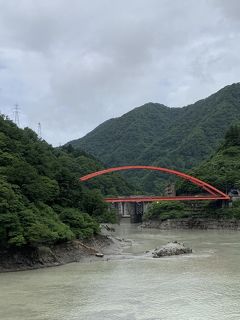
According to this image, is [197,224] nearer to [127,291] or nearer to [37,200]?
[37,200]

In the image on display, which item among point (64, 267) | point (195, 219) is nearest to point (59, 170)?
point (64, 267)

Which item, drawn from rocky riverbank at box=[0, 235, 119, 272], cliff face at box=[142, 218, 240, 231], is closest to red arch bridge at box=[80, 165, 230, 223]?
cliff face at box=[142, 218, 240, 231]

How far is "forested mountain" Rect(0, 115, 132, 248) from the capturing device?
2178 cm

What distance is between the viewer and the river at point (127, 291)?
1379 cm

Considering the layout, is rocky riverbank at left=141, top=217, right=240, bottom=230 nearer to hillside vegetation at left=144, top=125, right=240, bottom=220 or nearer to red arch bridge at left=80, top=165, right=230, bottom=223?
hillside vegetation at left=144, top=125, right=240, bottom=220

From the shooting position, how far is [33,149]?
29781mm

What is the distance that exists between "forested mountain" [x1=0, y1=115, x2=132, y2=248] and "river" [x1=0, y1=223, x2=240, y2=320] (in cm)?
182

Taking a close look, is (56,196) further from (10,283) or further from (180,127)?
(180,127)

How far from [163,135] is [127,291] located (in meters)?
123

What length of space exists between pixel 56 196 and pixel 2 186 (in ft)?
22.8

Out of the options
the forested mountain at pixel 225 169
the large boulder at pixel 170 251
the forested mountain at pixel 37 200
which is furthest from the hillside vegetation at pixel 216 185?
the large boulder at pixel 170 251

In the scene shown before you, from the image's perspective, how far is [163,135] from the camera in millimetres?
138875

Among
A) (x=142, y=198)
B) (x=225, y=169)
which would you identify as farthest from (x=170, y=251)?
(x=225, y=169)

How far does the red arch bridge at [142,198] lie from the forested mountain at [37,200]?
59.3 feet
